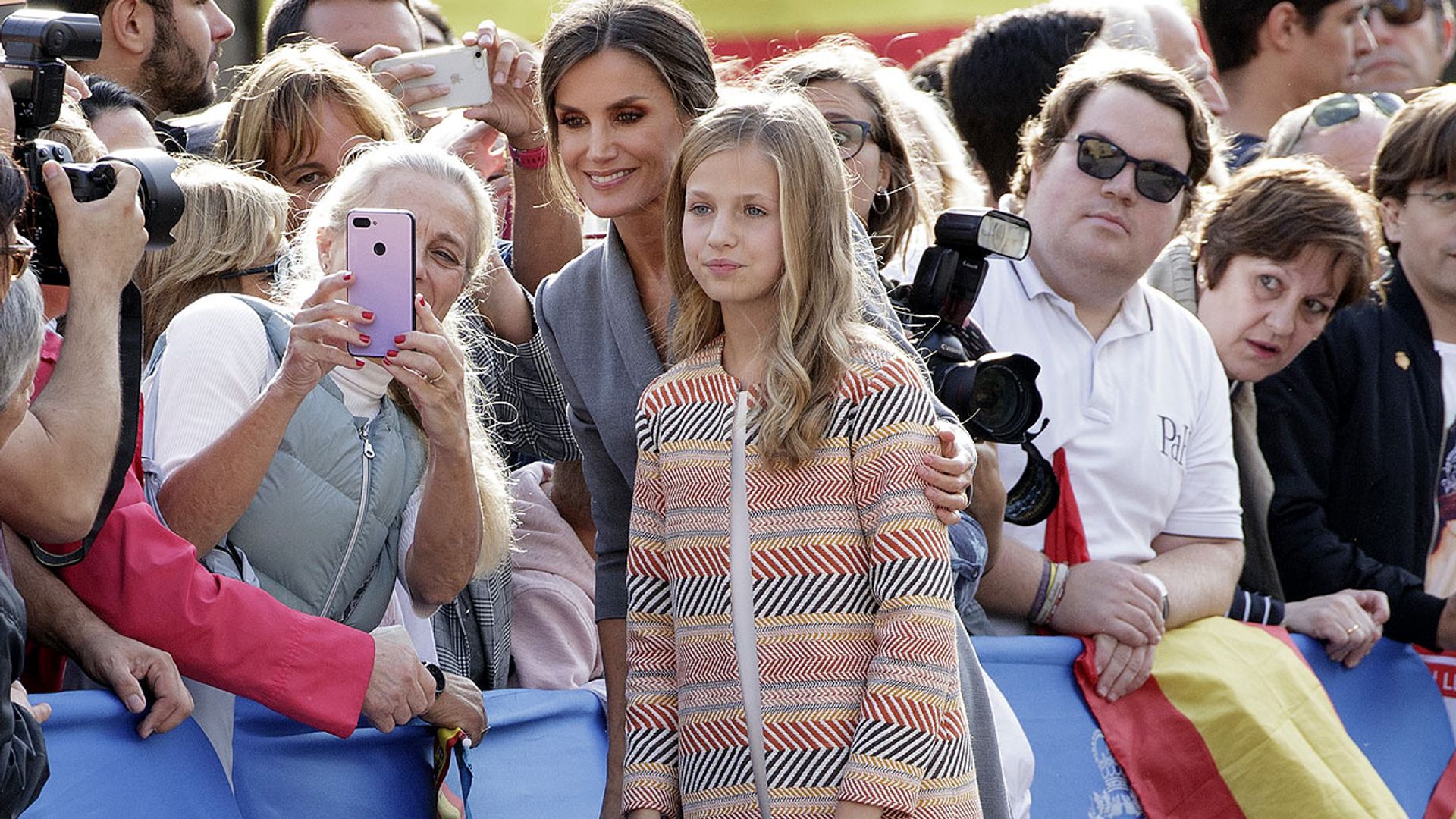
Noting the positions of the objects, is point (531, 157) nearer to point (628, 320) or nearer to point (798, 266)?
point (628, 320)

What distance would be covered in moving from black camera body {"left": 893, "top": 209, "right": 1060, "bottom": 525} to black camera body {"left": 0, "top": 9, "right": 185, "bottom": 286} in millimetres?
1367

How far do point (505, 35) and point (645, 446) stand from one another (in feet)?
5.43

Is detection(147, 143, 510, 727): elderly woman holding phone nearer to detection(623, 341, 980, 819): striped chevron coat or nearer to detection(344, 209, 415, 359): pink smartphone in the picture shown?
Answer: detection(344, 209, 415, 359): pink smartphone

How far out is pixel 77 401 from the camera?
239cm

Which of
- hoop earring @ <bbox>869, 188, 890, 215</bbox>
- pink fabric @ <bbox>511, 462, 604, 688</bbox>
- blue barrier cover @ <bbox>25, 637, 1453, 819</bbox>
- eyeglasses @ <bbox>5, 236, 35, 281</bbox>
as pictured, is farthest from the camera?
hoop earring @ <bbox>869, 188, 890, 215</bbox>

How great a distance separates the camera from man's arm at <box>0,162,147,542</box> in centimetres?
236

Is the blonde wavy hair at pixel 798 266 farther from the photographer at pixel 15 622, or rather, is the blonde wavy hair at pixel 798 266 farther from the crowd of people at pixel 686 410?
the photographer at pixel 15 622

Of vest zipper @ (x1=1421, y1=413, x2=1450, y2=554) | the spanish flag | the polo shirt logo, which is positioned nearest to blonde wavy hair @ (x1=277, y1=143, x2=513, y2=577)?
the spanish flag

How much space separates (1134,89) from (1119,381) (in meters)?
0.69

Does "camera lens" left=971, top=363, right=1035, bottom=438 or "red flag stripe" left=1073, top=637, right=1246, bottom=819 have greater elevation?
"camera lens" left=971, top=363, right=1035, bottom=438

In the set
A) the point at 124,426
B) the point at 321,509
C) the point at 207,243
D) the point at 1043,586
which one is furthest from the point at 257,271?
the point at 1043,586

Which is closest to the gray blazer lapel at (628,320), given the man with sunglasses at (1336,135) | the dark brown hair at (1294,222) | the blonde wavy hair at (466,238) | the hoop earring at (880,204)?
the blonde wavy hair at (466,238)

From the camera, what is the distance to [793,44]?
326 inches

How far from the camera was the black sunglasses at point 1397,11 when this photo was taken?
6809mm
